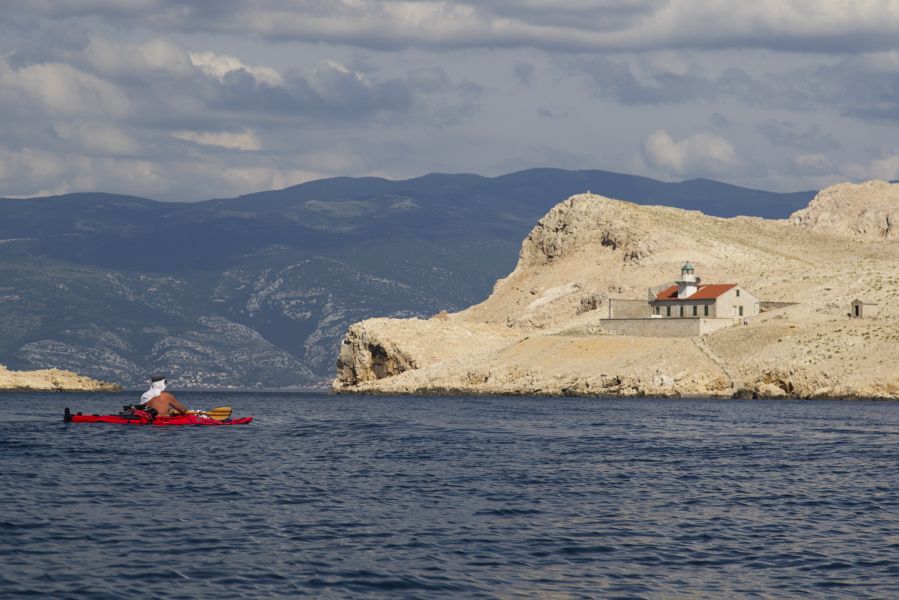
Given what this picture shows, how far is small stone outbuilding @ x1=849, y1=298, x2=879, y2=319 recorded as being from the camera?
15075cm

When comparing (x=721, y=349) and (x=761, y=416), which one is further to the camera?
(x=721, y=349)

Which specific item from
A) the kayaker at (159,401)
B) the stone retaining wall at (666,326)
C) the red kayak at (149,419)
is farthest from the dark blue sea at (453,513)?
the stone retaining wall at (666,326)

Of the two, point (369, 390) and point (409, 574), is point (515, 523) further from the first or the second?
point (369, 390)

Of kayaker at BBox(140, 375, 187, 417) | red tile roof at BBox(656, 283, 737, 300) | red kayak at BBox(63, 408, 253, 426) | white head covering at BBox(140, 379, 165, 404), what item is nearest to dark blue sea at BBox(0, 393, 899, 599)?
red kayak at BBox(63, 408, 253, 426)

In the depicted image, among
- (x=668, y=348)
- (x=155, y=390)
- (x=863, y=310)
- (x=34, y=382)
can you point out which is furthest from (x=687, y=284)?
(x=34, y=382)

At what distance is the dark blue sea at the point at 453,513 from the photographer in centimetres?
3897

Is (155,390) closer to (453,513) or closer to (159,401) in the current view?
(159,401)

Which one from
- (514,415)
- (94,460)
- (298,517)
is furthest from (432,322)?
(298,517)

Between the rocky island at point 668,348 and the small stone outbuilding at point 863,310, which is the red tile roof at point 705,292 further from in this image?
the small stone outbuilding at point 863,310

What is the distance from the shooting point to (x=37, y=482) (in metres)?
59.5

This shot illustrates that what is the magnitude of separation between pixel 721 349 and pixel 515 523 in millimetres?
102124

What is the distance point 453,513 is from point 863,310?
10898 centimetres

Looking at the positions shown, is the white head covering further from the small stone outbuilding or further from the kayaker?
the small stone outbuilding

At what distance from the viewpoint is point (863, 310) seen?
495 ft
